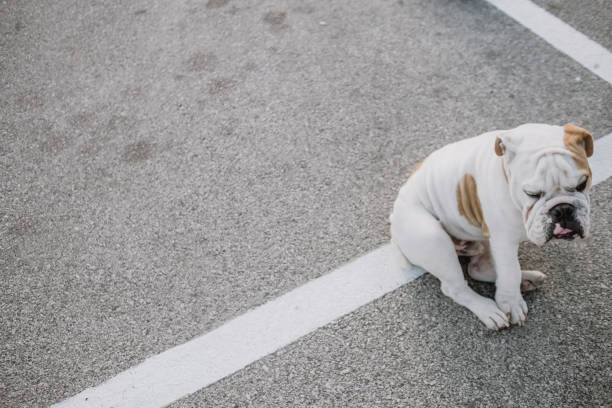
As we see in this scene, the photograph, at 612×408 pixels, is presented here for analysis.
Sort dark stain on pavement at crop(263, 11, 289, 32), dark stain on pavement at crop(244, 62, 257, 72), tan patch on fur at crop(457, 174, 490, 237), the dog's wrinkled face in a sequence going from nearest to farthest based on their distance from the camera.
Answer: the dog's wrinkled face → tan patch on fur at crop(457, 174, 490, 237) → dark stain on pavement at crop(244, 62, 257, 72) → dark stain on pavement at crop(263, 11, 289, 32)

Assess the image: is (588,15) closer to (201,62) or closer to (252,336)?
(201,62)

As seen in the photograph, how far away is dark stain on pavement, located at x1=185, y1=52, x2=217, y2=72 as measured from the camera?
3.83m

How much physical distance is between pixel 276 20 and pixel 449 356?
306 cm

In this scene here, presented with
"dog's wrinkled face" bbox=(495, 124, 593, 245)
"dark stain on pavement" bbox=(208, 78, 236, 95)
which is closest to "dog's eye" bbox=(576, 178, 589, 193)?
"dog's wrinkled face" bbox=(495, 124, 593, 245)

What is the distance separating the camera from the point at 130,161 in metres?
3.31

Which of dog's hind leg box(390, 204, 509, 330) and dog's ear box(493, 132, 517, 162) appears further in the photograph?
dog's hind leg box(390, 204, 509, 330)

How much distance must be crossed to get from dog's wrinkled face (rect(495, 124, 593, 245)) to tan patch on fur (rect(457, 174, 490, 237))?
9.0 inches

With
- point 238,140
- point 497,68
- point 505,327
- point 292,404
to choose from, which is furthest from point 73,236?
point 497,68

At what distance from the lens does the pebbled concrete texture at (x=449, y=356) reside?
217cm

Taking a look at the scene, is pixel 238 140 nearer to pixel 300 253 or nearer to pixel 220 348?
pixel 300 253

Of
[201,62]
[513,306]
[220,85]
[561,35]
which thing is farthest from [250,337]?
[561,35]

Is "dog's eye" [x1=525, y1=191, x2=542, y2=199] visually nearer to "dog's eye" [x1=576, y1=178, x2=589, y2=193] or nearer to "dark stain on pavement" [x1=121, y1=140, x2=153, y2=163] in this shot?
"dog's eye" [x1=576, y1=178, x2=589, y2=193]

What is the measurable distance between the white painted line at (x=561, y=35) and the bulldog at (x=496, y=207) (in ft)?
5.98

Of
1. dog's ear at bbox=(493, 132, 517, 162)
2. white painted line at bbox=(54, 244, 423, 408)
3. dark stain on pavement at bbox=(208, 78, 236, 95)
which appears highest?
dog's ear at bbox=(493, 132, 517, 162)
